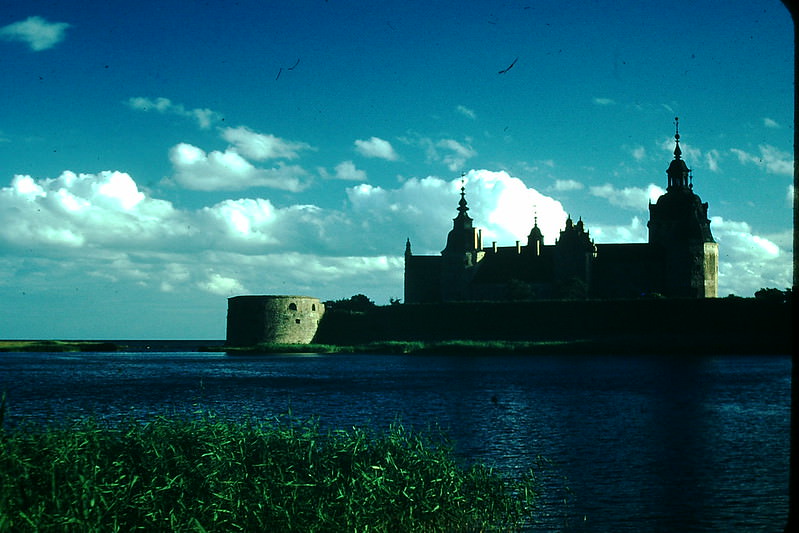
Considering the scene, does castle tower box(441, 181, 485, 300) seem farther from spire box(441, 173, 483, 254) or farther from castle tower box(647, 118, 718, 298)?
castle tower box(647, 118, 718, 298)

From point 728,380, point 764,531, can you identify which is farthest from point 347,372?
point 764,531

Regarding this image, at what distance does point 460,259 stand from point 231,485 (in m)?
87.7

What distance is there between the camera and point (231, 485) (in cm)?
1083

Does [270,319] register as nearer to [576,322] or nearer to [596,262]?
[576,322]

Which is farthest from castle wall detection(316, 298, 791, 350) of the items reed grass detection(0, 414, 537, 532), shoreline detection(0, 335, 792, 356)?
reed grass detection(0, 414, 537, 532)

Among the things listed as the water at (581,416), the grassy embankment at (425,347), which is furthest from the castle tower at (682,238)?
the water at (581,416)

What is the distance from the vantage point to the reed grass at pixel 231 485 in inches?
387

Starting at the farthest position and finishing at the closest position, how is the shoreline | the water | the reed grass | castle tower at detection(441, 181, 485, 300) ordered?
castle tower at detection(441, 181, 485, 300) → the shoreline → the water → the reed grass

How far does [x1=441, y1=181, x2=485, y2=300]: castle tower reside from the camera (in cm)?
9731

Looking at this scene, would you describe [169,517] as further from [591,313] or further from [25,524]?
[591,313]

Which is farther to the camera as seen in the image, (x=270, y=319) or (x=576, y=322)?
(x=270, y=319)

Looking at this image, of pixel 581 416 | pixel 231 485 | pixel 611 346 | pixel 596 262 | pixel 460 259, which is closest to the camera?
pixel 231 485

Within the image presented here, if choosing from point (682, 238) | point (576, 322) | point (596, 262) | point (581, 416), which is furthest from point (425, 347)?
point (581, 416)

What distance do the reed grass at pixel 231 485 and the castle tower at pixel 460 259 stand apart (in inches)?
3284
